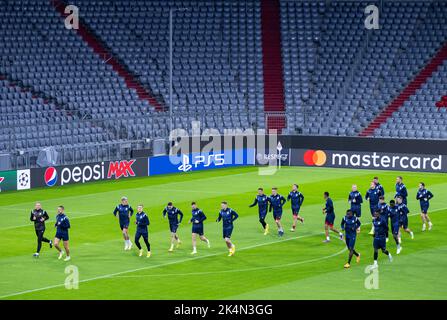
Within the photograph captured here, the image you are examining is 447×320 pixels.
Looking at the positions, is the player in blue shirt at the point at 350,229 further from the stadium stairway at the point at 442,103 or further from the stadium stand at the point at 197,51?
the stadium stairway at the point at 442,103

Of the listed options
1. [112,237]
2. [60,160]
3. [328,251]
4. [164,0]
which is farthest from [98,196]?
[164,0]

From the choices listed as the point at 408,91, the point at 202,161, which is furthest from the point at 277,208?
the point at 408,91

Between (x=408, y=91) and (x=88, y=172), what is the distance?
21.7 meters

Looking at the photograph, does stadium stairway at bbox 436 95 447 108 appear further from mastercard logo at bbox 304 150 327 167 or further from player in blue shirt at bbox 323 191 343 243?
player in blue shirt at bbox 323 191 343 243

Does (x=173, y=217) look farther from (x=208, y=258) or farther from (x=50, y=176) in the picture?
(x=50, y=176)

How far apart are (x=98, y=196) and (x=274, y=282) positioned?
19.6 meters

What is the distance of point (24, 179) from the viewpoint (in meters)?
49.4

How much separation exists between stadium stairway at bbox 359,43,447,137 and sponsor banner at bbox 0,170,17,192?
864 inches

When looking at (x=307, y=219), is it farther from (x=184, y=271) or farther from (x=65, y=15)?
(x=65, y=15)

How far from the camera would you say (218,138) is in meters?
59.6

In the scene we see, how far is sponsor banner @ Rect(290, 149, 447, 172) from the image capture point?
57.8 m

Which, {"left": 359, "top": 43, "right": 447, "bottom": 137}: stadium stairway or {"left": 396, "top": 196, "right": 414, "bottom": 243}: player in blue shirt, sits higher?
{"left": 359, "top": 43, "right": 447, "bottom": 137}: stadium stairway

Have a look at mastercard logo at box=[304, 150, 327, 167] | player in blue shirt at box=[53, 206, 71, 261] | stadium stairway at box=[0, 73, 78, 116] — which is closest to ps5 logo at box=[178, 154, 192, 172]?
stadium stairway at box=[0, 73, 78, 116]

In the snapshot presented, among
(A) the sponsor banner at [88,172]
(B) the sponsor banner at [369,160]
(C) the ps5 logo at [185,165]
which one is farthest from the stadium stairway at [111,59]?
(B) the sponsor banner at [369,160]
